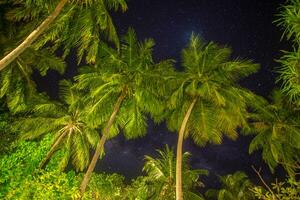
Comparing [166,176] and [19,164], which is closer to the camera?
[19,164]

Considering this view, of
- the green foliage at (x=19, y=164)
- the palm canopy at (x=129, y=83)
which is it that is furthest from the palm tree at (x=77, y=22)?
the green foliage at (x=19, y=164)

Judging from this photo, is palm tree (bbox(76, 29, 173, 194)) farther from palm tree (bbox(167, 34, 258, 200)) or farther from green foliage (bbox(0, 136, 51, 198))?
green foliage (bbox(0, 136, 51, 198))

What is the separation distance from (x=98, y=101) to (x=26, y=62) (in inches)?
153

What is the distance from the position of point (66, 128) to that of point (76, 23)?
8150 mm

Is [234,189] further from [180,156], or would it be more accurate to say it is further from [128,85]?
[128,85]

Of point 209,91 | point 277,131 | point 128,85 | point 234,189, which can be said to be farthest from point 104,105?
point 234,189

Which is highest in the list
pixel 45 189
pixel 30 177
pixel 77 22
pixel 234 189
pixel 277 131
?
pixel 77 22

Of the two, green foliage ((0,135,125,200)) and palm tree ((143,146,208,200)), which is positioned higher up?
green foliage ((0,135,125,200))

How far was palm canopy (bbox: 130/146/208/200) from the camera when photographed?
83.3 ft

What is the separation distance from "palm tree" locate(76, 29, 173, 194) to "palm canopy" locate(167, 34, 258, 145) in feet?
3.97

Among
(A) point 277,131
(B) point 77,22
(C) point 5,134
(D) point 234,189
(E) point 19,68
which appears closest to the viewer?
(C) point 5,134

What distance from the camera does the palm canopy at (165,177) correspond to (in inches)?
1000

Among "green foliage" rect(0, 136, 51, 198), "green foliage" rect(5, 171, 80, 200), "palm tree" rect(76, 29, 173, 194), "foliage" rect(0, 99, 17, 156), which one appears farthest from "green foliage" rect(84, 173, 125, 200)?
"green foliage" rect(5, 171, 80, 200)

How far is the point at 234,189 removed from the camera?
33.3 metres
